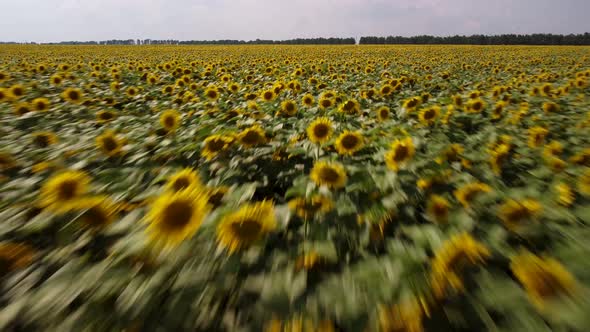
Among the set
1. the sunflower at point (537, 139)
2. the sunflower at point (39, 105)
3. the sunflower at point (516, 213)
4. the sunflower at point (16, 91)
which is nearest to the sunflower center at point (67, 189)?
the sunflower at point (516, 213)

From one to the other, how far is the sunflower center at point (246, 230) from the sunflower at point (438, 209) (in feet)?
3.38

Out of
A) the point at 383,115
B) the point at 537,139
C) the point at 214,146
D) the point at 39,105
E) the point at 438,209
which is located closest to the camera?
the point at 438,209

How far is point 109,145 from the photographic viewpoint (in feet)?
9.04

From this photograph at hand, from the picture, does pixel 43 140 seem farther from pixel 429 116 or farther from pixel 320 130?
pixel 429 116

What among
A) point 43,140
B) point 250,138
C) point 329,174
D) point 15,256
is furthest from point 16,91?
point 329,174

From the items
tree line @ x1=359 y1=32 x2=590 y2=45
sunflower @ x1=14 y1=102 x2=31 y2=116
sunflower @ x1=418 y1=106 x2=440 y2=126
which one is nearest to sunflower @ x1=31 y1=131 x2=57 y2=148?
sunflower @ x1=14 y1=102 x2=31 y2=116

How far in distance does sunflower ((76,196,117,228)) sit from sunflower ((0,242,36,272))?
0.26m

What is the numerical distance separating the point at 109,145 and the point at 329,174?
204cm

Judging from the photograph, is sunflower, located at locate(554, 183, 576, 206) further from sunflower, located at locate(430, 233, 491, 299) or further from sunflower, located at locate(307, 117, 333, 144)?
sunflower, located at locate(307, 117, 333, 144)

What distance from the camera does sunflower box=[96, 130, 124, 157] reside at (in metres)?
2.70

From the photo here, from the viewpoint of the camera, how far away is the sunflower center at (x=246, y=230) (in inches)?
58.1

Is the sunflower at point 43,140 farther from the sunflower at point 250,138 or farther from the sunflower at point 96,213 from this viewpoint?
the sunflower at point 250,138

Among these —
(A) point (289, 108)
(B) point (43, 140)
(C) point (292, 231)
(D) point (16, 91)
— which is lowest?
(C) point (292, 231)

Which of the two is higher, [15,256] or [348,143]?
[348,143]
